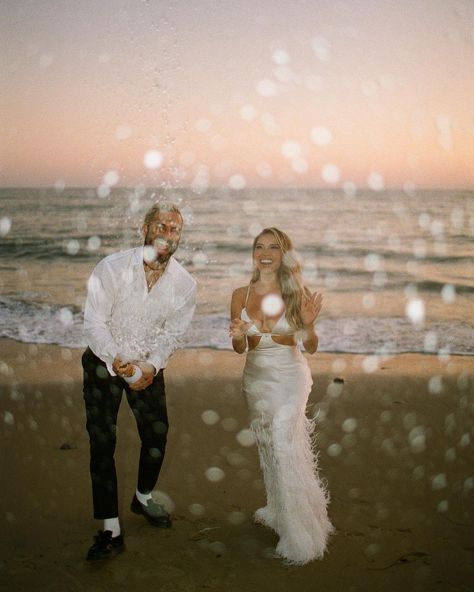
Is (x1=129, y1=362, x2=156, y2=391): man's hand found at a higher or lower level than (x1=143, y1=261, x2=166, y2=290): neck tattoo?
lower

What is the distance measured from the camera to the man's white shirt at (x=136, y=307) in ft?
12.1

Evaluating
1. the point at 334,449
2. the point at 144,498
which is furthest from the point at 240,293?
the point at 334,449

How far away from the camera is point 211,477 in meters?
4.73

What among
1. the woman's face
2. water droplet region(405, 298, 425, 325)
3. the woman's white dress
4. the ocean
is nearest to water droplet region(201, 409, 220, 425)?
the woman's white dress

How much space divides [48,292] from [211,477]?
10.9 metres

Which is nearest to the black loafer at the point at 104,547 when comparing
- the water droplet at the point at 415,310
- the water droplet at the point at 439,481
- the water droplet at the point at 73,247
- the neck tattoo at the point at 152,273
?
the neck tattoo at the point at 152,273

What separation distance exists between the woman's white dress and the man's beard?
24.7 inches

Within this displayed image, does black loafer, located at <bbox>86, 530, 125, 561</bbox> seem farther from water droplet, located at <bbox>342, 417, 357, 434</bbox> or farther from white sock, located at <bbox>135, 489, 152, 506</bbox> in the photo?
water droplet, located at <bbox>342, 417, 357, 434</bbox>

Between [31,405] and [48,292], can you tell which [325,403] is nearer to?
[31,405]

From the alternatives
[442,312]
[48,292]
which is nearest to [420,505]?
[442,312]

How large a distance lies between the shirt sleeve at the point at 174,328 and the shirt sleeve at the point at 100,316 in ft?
1.07

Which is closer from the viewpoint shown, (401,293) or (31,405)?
(31,405)

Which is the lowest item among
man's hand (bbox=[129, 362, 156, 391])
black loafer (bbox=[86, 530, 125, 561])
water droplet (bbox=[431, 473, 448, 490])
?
water droplet (bbox=[431, 473, 448, 490])

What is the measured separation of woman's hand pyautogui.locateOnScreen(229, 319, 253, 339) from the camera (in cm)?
367
